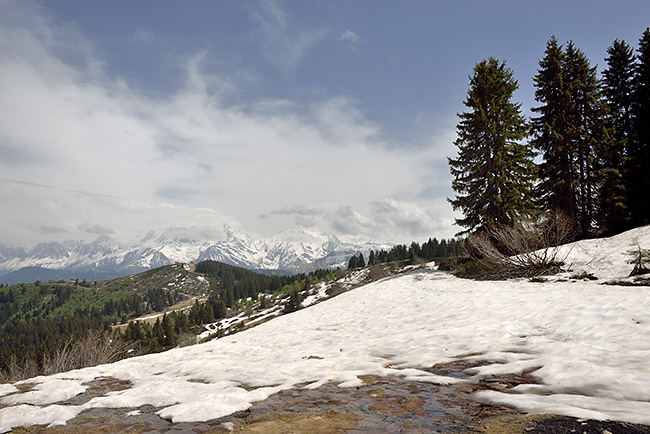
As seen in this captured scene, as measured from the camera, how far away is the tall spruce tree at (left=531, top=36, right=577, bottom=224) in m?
24.5

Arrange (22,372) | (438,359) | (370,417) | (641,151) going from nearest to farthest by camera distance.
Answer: (370,417) → (438,359) → (22,372) → (641,151)

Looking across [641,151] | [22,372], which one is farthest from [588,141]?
[22,372]

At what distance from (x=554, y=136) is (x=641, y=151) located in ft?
23.2

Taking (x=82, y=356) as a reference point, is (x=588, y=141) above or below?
above

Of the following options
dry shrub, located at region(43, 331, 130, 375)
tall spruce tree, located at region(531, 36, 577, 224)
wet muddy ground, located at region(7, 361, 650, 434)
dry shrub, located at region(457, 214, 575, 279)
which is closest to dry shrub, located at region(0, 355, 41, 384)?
dry shrub, located at region(43, 331, 130, 375)

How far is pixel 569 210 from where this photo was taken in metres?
24.0

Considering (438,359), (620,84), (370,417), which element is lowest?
(438,359)

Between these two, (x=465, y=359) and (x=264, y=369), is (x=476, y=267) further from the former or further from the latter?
(x=264, y=369)

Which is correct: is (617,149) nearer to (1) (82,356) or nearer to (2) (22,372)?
(1) (82,356)

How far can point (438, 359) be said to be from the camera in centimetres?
660

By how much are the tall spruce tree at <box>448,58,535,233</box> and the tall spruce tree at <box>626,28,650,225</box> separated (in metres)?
9.08

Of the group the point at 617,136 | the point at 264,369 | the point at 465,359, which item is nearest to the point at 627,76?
the point at 617,136

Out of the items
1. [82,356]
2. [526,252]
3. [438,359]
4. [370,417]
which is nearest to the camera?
[370,417]

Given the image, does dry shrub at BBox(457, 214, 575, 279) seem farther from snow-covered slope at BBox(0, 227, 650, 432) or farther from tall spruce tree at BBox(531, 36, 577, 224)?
tall spruce tree at BBox(531, 36, 577, 224)
